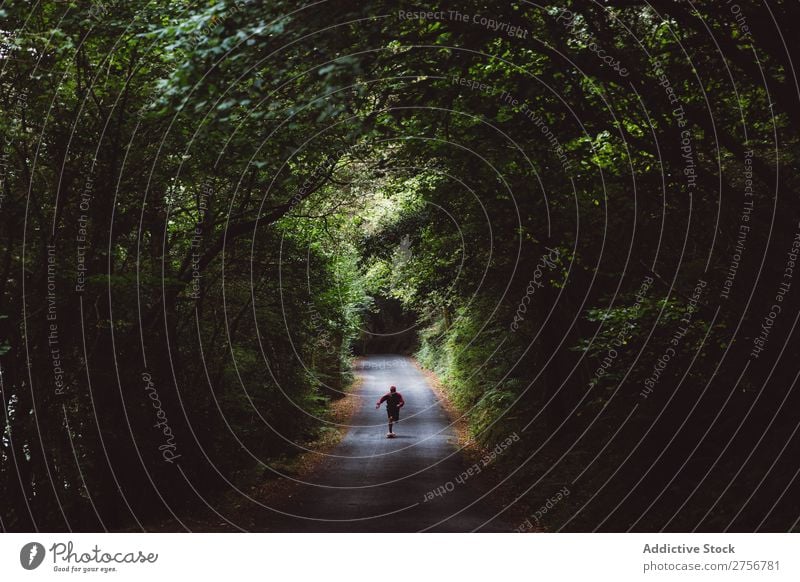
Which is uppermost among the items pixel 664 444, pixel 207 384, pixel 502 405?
pixel 207 384

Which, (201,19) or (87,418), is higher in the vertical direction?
(201,19)

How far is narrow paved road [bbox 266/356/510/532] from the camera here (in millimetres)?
10398

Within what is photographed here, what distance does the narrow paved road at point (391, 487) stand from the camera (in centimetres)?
1040

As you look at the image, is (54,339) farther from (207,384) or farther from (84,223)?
(207,384)

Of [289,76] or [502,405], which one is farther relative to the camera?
[502,405]

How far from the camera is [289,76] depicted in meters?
6.85

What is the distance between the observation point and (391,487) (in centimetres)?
1346

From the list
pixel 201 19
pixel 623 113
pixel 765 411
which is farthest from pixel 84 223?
pixel 765 411

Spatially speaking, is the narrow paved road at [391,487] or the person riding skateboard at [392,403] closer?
the narrow paved road at [391,487]

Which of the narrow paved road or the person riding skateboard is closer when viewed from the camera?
the narrow paved road

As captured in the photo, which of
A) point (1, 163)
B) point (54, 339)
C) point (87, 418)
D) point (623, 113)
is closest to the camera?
point (1, 163)

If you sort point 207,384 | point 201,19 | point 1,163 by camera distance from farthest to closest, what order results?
point 207,384 < point 1,163 < point 201,19

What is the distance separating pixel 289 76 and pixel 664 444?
309 inches

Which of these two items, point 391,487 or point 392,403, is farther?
point 392,403
